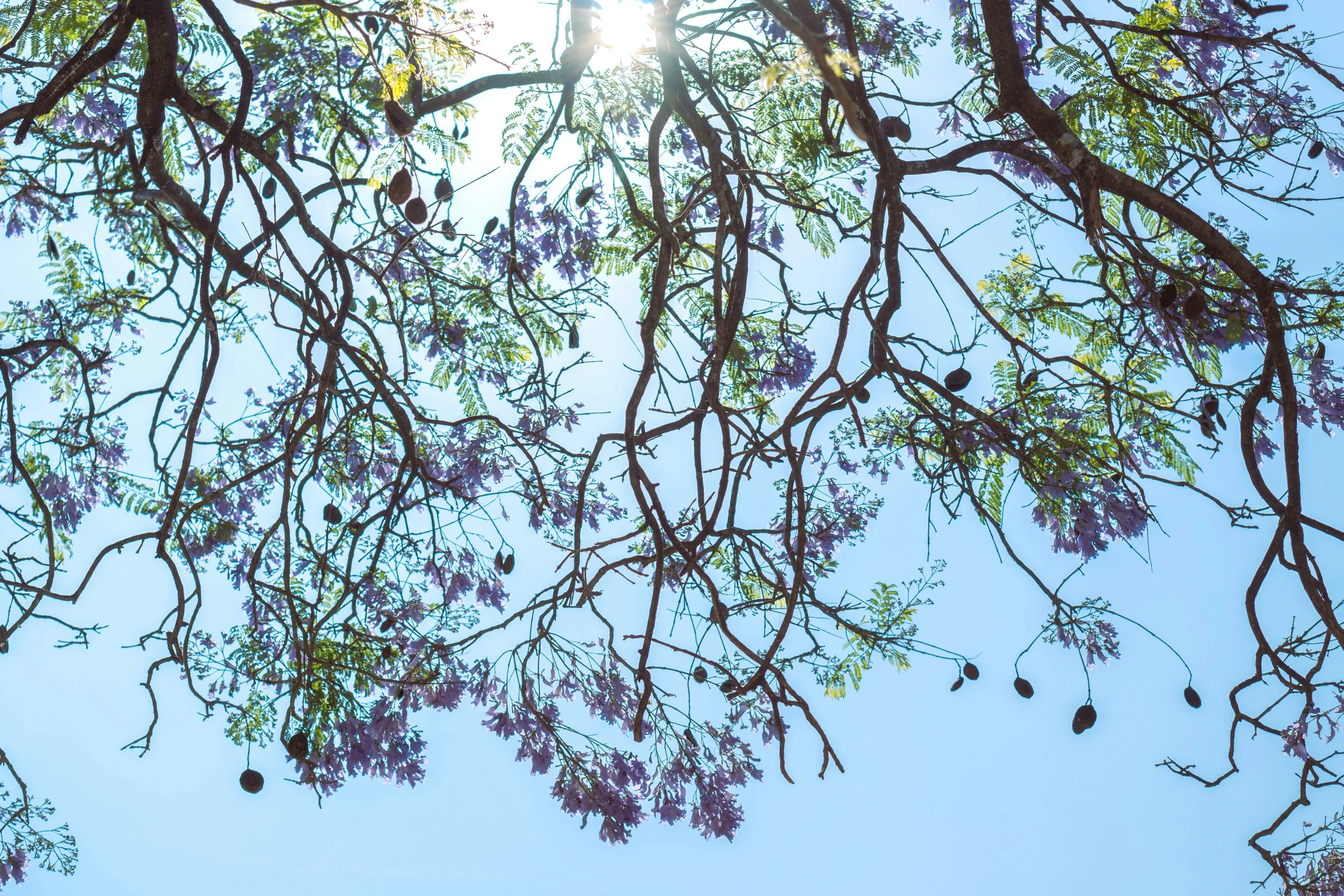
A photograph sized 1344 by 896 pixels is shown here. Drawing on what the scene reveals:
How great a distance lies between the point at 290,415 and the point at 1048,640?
335 cm

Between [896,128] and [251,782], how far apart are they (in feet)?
8.76

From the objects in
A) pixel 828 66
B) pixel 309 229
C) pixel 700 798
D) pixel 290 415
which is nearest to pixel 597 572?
pixel 309 229

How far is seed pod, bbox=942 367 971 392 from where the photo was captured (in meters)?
2.76

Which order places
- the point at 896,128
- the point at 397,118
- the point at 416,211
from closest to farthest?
the point at 397,118 < the point at 416,211 < the point at 896,128

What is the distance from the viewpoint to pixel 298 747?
8.15 ft

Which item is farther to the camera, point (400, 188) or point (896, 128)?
point (896, 128)

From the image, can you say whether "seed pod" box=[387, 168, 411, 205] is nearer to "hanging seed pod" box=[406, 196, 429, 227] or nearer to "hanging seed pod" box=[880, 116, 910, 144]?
"hanging seed pod" box=[406, 196, 429, 227]

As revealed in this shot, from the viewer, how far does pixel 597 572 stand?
2291 mm

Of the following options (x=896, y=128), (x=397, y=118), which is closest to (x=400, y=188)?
(x=397, y=118)

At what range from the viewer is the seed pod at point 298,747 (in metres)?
2.41

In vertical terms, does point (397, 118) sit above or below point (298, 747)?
above

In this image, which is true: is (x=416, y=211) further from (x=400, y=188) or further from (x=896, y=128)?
(x=896, y=128)

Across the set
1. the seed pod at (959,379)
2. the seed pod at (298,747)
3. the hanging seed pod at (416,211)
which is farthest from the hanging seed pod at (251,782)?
the seed pod at (959,379)

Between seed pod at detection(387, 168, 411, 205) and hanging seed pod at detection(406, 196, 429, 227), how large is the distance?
17cm
